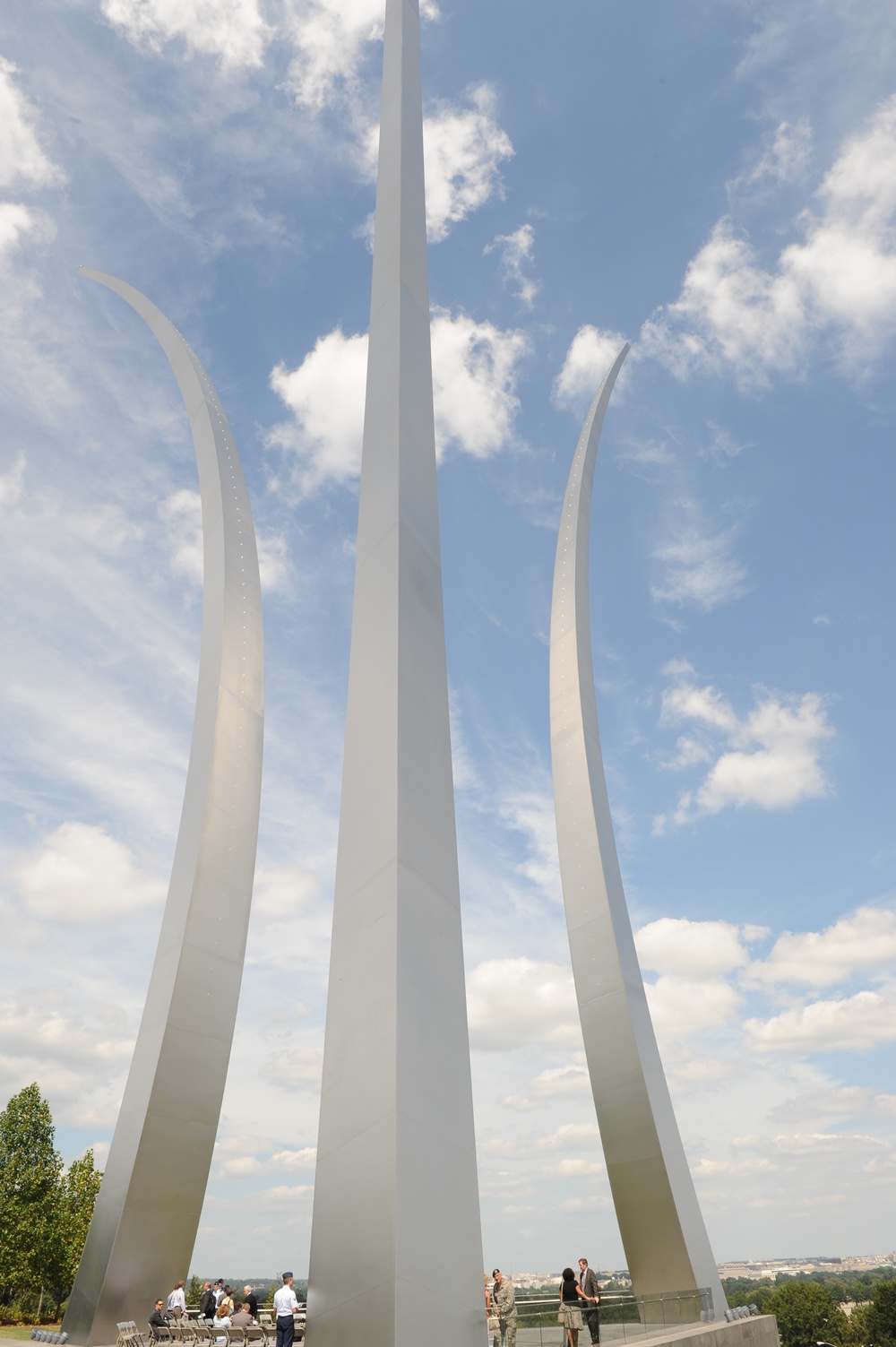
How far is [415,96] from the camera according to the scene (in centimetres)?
1543

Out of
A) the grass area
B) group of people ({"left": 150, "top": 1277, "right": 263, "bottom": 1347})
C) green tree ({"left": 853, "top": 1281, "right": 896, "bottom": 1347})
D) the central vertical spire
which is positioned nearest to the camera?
the central vertical spire

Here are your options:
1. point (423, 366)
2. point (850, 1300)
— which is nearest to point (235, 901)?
point (423, 366)

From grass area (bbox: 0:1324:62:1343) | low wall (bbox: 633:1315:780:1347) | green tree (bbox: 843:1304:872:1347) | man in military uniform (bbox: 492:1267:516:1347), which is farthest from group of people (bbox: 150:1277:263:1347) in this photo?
green tree (bbox: 843:1304:872:1347)

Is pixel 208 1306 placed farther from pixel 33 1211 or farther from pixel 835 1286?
pixel 835 1286

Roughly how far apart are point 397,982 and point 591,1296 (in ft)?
24.8

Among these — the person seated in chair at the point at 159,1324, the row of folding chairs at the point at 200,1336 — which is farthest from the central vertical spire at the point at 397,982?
the person seated in chair at the point at 159,1324

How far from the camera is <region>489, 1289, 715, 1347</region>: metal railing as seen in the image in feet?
34.7

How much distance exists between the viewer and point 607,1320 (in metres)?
11.3

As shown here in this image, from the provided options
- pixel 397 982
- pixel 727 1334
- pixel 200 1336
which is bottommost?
pixel 727 1334

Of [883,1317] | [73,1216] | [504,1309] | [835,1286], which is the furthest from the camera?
[835,1286]

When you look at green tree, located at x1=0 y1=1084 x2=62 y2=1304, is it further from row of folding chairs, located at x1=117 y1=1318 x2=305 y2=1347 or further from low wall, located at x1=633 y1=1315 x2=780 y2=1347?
low wall, located at x1=633 y1=1315 x2=780 y2=1347

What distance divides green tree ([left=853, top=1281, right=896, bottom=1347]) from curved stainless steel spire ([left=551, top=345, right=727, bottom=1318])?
72.3 meters

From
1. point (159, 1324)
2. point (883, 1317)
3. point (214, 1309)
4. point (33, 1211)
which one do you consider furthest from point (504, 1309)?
point (883, 1317)

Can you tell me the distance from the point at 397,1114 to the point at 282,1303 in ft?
15.2
